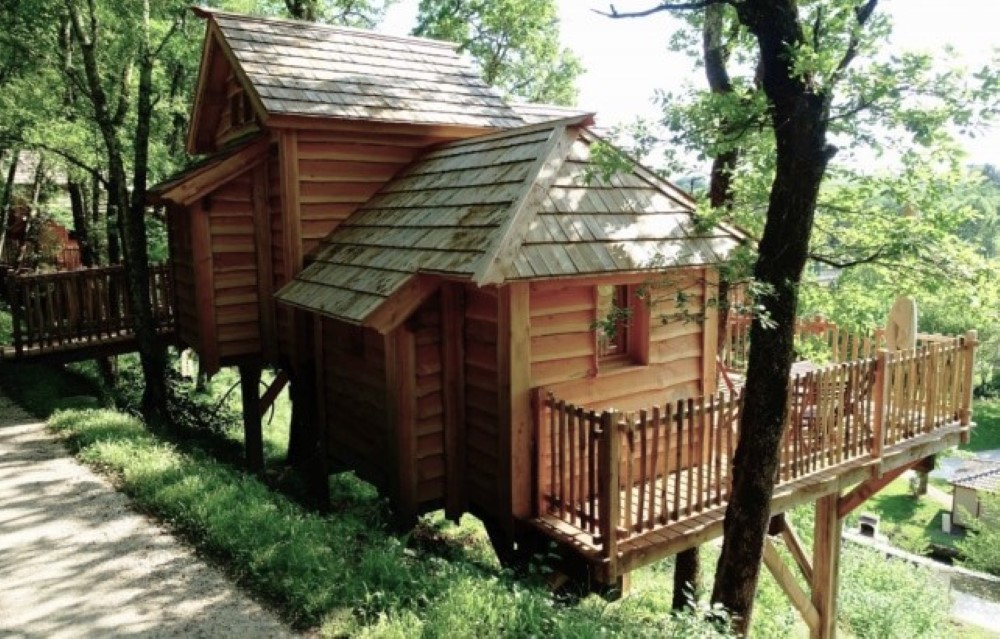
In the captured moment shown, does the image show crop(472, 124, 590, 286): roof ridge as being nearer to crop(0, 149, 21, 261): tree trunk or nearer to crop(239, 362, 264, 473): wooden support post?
crop(239, 362, 264, 473): wooden support post

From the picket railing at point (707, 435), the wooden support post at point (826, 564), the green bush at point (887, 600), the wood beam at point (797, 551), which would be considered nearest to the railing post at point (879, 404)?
the picket railing at point (707, 435)

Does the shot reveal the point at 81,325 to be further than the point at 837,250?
Yes

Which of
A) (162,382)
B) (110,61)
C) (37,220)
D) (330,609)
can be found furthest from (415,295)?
(37,220)

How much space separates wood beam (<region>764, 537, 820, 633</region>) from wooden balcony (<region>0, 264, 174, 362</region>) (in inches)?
430

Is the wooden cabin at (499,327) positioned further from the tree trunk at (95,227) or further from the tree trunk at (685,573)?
the tree trunk at (95,227)

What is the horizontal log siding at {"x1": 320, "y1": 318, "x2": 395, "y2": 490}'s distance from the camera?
27.6 ft

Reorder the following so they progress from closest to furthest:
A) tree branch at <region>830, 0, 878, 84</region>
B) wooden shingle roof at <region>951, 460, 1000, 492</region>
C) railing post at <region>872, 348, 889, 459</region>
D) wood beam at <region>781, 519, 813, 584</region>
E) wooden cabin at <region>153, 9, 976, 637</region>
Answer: tree branch at <region>830, 0, 878, 84</region> → wooden cabin at <region>153, 9, 976, 637</region> → railing post at <region>872, 348, 889, 459</region> → wood beam at <region>781, 519, 813, 584</region> → wooden shingle roof at <region>951, 460, 1000, 492</region>

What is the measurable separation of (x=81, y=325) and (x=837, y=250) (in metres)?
12.7

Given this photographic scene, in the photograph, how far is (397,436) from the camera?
767 cm

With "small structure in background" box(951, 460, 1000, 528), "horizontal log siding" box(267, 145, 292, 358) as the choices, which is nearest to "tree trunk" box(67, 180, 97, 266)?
"horizontal log siding" box(267, 145, 292, 358)

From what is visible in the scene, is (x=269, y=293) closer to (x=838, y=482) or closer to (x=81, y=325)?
(x=81, y=325)

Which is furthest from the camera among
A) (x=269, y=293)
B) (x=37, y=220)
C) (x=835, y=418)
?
(x=37, y=220)

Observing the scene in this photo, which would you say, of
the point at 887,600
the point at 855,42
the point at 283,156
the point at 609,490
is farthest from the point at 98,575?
the point at 887,600

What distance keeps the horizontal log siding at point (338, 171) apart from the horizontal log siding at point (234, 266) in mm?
1126
